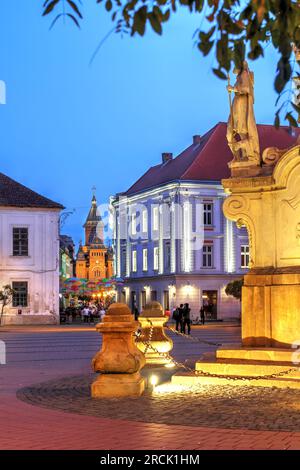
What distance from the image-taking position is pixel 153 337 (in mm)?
16969

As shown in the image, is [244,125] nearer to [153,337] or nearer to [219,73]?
[153,337]

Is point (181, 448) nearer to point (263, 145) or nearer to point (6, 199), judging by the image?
point (6, 199)

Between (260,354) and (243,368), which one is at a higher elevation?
(260,354)

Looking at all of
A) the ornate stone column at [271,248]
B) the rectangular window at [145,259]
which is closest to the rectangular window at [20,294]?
the rectangular window at [145,259]

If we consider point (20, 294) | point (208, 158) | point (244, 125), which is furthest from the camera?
point (208, 158)

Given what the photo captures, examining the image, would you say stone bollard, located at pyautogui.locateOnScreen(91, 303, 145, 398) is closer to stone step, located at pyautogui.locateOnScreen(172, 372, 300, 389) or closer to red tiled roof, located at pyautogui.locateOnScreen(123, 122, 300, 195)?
stone step, located at pyautogui.locateOnScreen(172, 372, 300, 389)

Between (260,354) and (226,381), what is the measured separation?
880 mm

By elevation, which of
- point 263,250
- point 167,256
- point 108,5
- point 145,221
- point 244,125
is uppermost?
point 145,221

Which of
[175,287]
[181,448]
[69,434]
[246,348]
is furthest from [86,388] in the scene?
[175,287]

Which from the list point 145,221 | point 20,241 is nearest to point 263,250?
point 20,241

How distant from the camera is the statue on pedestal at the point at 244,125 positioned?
14738mm

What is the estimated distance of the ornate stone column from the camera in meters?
13.6

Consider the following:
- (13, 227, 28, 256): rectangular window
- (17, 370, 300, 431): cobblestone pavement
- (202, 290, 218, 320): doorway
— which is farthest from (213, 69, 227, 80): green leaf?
(202, 290, 218, 320): doorway
